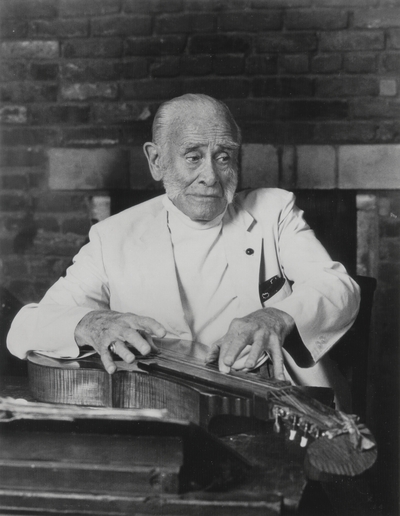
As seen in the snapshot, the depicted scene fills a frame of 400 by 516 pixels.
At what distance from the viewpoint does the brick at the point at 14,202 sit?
366cm

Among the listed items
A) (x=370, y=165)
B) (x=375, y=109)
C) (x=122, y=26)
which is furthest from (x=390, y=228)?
(x=122, y=26)

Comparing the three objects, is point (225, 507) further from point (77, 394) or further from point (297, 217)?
point (297, 217)

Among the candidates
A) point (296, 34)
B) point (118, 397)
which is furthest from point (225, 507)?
point (296, 34)

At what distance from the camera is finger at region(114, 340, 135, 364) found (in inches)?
66.0

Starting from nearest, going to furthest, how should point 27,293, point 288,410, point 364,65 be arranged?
point 288,410 → point 364,65 → point 27,293

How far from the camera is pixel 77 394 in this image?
5.63ft

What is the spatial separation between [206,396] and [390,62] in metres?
2.56

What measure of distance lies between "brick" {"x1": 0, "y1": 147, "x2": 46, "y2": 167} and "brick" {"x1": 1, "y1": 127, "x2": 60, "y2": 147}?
0.05 meters

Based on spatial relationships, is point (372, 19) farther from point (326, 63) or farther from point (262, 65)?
point (262, 65)

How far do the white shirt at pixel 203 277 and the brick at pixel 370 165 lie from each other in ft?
4.04

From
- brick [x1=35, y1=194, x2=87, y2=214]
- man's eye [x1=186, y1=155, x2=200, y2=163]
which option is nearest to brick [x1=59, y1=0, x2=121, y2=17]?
brick [x1=35, y1=194, x2=87, y2=214]

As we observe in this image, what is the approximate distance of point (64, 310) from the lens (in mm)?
2062

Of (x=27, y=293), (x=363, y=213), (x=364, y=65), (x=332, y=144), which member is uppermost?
(x=364, y=65)

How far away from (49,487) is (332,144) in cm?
268
